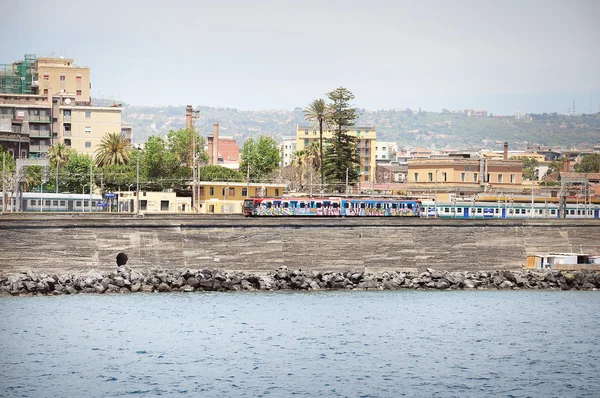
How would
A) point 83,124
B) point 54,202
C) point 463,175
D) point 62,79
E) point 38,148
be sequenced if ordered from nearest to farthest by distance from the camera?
point 54,202 < point 463,175 < point 38,148 < point 83,124 < point 62,79

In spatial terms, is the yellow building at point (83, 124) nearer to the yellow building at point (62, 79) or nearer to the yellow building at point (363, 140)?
the yellow building at point (62, 79)

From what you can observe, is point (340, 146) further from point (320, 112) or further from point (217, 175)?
point (217, 175)

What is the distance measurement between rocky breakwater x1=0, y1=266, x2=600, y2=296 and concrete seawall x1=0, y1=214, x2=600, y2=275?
1.81m

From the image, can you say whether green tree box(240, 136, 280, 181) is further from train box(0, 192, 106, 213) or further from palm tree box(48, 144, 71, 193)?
train box(0, 192, 106, 213)

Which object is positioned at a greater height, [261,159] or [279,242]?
[261,159]

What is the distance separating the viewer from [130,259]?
5850 centimetres

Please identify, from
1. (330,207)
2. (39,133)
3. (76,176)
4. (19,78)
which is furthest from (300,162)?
(330,207)

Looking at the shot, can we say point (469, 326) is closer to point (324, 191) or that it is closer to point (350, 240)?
point (350, 240)

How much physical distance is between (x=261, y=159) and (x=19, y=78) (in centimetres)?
3817

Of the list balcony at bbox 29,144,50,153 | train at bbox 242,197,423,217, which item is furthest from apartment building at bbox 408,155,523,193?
balcony at bbox 29,144,50,153

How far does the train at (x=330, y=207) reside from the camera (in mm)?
73812

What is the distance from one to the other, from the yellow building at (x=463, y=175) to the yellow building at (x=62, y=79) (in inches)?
2087

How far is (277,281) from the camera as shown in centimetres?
5656

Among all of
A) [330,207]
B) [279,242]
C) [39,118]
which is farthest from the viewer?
[39,118]
